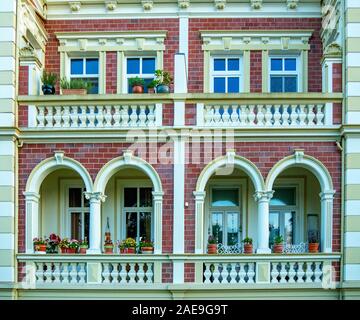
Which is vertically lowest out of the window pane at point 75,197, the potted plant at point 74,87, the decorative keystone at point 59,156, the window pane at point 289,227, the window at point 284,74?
the window pane at point 289,227

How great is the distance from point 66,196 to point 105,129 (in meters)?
2.53

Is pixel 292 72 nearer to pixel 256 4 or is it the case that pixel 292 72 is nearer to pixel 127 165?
pixel 256 4

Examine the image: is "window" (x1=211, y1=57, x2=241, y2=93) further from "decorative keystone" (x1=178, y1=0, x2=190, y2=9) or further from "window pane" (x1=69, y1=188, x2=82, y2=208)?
"window pane" (x1=69, y1=188, x2=82, y2=208)

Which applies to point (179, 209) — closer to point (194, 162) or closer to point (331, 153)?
point (194, 162)

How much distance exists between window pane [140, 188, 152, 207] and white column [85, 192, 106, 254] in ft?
5.64

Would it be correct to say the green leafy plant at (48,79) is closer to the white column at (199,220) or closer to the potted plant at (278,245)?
the white column at (199,220)

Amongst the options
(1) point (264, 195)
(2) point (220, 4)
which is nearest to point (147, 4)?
Result: (2) point (220, 4)

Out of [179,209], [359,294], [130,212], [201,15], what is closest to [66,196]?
[130,212]

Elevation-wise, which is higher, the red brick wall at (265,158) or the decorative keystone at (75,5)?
the decorative keystone at (75,5)

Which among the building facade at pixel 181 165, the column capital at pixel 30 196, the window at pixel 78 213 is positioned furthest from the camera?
the window at pixel 78 213

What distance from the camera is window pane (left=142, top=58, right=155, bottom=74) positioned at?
19.1 metres

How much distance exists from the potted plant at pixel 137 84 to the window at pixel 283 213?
3.96 meters

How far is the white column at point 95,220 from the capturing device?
1667 cm

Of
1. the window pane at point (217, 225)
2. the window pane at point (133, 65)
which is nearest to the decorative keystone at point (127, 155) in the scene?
the window pane at point (217, 225)
